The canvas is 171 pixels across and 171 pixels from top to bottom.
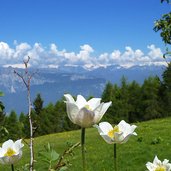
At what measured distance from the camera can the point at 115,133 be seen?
244cm

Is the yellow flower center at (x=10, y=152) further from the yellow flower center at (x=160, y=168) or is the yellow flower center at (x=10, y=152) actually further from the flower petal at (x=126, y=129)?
the yellow flower center at (x=160, y=168)

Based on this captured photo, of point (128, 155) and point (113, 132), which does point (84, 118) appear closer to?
point (113, 132)

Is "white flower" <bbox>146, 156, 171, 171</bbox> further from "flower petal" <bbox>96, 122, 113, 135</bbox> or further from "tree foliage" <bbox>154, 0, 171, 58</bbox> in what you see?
"tree foliage" <bbox>154, 0, 171, 58</bbox>

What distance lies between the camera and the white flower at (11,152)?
221 cm

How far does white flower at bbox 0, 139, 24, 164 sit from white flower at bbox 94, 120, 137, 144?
0.42 meters

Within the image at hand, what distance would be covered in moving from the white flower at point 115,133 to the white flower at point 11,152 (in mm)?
418

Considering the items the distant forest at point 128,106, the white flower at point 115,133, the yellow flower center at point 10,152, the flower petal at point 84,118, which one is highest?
the flower petal at point 84,118

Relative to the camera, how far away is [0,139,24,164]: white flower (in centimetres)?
221

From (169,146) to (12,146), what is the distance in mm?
15392

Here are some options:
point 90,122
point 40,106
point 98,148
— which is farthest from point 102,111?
point 40,106

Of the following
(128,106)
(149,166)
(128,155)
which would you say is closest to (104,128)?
(149,166)

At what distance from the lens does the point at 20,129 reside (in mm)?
80562

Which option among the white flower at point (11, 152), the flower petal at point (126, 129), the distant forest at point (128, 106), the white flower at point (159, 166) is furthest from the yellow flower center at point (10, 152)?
the distant forest at point (128, 106)

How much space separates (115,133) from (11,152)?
56 cm
